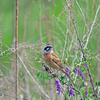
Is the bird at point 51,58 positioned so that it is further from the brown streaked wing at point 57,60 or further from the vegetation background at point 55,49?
the vegetation background at point 55,49

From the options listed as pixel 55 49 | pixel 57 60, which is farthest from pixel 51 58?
pixel 55 49

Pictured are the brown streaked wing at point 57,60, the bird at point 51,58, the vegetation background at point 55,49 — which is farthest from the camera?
the bird at point 51,58

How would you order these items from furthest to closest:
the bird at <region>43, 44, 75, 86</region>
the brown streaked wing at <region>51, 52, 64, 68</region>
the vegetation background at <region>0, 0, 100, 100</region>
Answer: the bird at <region>43, 44, 75, 86</region> < the brown streaked wing at <region>51, 52, 64, 68</region> < the vegetation background at <region>0, 0, 100, 100</region>

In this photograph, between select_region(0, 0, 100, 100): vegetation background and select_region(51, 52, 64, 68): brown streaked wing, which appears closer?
select_region(0, 0, 100, 100): vegetation background

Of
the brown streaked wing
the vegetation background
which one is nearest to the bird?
the brown streaked wing

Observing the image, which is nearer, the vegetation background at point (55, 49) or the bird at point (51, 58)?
the vegetation background at point (55, 49)

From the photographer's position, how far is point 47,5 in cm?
382

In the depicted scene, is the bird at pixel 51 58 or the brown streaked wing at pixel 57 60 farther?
the bird at pixel 51 58

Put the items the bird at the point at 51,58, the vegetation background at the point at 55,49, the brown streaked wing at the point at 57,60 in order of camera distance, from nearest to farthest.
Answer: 1. the vegetation background at the point at 55,49
2. the brown streaked wing at the point at 57,60
3. the bird at the point at 51,58

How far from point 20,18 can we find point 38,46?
11.9ft

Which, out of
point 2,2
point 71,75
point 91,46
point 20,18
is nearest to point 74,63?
point 71,75

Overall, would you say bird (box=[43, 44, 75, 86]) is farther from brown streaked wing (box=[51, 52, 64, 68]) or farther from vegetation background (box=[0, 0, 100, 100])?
vegetation background (box=[0, 0, 100, 100])

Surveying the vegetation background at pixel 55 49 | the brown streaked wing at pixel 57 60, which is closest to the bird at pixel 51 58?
the brown streaked wing at pixel 57 60

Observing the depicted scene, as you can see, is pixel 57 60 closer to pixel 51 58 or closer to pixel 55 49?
pixel 51 58
